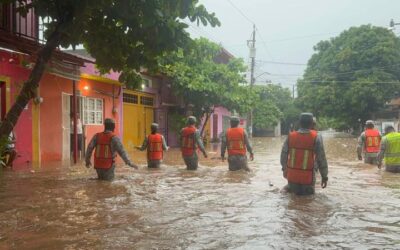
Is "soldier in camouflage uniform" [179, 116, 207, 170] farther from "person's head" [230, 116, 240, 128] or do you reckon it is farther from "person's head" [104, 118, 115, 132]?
"person's head" [104, 118, 115, 132]

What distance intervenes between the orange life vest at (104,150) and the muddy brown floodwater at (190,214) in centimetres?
44

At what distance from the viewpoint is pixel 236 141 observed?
1205cm

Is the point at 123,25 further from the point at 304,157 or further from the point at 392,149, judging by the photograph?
the point at 392,149

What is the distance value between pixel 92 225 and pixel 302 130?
12.8 feet

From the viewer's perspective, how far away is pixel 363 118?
147 ft

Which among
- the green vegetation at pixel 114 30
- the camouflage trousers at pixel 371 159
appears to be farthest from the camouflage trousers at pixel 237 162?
the camouflage trousers at pixel 371 159

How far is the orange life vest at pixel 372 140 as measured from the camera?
14.4 metres

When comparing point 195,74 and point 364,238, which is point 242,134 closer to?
point 364,238

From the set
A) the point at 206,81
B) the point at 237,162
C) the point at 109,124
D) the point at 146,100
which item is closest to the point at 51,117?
the point at 109,124

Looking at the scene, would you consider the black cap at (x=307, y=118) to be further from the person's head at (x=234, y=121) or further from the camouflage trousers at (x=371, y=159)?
the camouflage trousers at (x=371, y=159)

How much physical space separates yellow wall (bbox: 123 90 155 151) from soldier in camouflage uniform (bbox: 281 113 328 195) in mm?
15189

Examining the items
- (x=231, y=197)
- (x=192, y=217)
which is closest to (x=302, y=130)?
(x=231, y=197)

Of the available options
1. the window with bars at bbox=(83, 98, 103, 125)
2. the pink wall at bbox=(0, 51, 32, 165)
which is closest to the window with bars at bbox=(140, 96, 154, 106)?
the window with bars at bbox=(83, 98, 103, 125)

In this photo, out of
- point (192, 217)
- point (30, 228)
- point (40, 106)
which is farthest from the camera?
point (40, 106)
